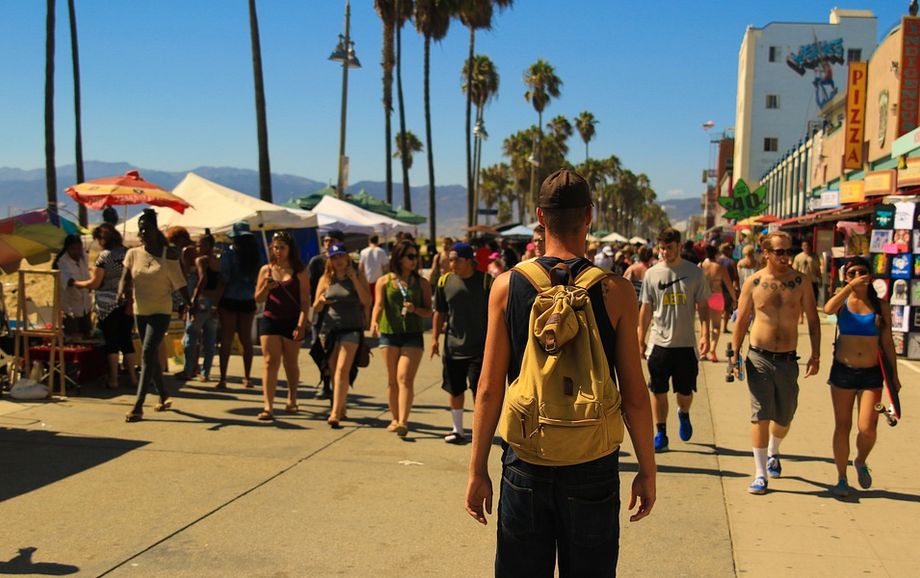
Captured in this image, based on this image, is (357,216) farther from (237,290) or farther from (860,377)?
(860,377)

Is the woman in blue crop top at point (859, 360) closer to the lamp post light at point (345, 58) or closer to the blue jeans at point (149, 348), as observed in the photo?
the blue jeans at point (149, 348)

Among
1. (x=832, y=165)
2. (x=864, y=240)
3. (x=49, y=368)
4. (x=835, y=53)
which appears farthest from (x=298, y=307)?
(x=835, y=53)

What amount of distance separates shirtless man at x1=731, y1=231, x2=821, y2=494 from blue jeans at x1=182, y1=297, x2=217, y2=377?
6.33 m

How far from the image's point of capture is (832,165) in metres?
30.6

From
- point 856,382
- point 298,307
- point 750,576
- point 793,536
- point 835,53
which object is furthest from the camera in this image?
point 835,53

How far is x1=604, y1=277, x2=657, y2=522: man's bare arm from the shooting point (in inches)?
108

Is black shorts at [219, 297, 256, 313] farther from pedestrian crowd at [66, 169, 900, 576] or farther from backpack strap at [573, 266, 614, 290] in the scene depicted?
backpack strap at [573, 266, 614, 290]

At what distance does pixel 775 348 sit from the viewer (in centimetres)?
612

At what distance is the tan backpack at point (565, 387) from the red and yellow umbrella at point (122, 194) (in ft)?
33.7

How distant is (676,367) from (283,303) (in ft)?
11.9

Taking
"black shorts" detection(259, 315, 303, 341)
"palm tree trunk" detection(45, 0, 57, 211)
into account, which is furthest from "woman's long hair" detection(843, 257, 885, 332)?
"palm tree trunk" detection(45, 0, 57, 211)

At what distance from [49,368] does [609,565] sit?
7.91 metres

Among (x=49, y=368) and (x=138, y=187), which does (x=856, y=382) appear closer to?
(x=49, y=368)

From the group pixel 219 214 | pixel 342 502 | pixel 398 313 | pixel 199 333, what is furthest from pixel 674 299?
pixel 219 214
